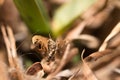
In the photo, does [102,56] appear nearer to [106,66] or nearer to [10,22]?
[106,66]

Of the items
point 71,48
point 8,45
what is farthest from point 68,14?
point 8,45

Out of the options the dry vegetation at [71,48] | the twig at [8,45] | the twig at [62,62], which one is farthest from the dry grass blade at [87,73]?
the twig at [8,45]

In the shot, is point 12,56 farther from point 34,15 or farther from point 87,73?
point 87,73

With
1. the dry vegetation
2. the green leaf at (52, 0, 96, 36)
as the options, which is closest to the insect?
the dry vegetation

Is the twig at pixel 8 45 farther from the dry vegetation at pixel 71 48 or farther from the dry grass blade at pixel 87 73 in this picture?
the dry grass blade at pixel 87 73

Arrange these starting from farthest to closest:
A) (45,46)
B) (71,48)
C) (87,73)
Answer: (71,48)
(45,46)
(87,73)
